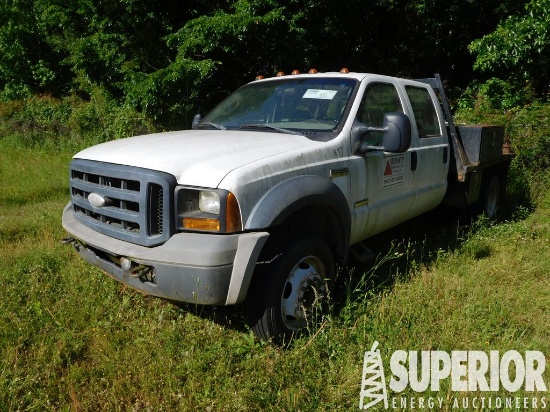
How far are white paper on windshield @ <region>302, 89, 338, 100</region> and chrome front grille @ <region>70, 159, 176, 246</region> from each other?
167cm

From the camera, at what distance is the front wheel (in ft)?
9.81

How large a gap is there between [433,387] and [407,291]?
1.14m

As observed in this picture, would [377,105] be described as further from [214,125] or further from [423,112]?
[214,125]

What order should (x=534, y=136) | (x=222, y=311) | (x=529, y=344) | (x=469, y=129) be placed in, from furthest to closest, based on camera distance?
(x=534, y=136)
(x=469, y=129)
(x=222, y=311)
(x=529, y=344)

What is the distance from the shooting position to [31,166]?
33.9 ft

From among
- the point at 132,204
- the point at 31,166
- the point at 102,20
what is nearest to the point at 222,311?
the point at 132,204

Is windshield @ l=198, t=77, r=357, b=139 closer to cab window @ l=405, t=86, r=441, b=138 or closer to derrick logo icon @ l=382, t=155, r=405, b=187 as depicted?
derrick logo icon @ l=382, t=155, r=405, b=187

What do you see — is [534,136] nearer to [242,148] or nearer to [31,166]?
[242,148]

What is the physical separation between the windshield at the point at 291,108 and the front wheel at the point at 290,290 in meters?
0.92

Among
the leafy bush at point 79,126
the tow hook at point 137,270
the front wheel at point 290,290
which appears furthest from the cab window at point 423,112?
the leafy bush at point 79,126

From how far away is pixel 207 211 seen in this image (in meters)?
2.80

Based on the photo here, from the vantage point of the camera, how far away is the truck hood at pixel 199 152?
9.20ft
